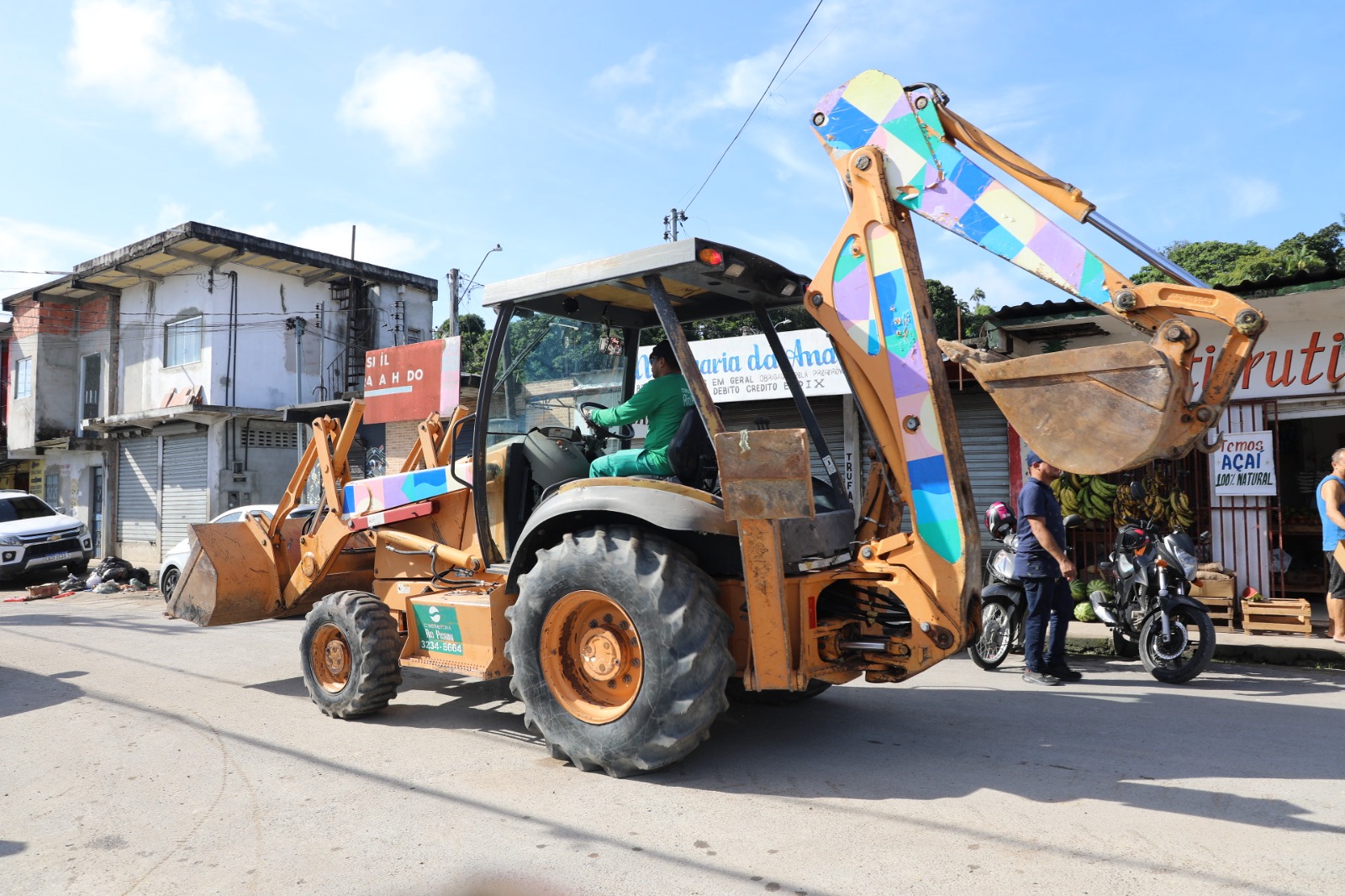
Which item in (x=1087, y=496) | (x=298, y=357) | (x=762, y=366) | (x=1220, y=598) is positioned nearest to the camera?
(x=1220, y=598)

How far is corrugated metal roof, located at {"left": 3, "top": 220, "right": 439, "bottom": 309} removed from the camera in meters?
20.6

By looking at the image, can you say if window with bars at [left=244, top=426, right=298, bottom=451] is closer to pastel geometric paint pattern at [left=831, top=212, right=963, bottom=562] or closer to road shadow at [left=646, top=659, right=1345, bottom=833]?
road shadow at [left=646, top=659, right=1345, bottom=833]

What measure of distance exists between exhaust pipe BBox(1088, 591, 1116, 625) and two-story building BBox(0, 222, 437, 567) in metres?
18.7

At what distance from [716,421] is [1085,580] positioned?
864 centimetres

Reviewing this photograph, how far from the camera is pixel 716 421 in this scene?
4.55 m

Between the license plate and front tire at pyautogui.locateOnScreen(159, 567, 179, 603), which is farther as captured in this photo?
the license plate

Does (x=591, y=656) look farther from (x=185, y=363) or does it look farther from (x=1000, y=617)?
(x=185, y=363)

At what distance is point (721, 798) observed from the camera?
13.8ft

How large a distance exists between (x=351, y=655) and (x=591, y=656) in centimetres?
197

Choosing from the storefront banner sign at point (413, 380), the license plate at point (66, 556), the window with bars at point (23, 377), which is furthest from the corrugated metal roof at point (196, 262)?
the license plate at point (66, 556)

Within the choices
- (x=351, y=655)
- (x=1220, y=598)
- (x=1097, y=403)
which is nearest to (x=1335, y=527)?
(x=1220, y=598)

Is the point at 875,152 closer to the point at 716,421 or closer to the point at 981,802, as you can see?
the point at 716,421

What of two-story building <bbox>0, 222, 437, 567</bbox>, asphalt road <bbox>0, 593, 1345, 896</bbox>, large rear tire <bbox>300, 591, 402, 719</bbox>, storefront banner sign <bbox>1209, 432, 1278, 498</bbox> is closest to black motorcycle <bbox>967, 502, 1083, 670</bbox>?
asphalt road <bbox>0, 593, 1345, 896</bbox>

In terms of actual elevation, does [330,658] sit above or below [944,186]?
below
